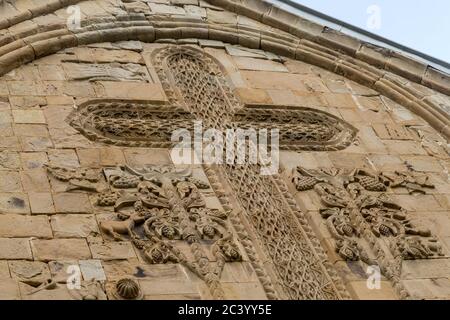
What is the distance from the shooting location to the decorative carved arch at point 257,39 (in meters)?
11.0

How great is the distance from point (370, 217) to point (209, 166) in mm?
1470

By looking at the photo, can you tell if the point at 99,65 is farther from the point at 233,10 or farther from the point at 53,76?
the point at 233,10

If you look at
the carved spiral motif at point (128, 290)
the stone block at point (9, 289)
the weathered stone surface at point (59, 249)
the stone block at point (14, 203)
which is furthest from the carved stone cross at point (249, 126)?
the stone block at point (9, 289)

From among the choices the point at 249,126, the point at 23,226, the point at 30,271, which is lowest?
the point at 30,271

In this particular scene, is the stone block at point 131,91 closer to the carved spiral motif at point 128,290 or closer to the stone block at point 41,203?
the stone block at point 41,203

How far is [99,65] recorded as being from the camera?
35.7ft

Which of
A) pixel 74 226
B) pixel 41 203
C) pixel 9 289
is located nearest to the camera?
Answer: pixel 9 289

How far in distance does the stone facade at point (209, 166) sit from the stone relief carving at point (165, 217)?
0.6 inches

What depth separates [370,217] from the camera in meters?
9.90

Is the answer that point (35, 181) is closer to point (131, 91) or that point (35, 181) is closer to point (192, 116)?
point (131, 91)

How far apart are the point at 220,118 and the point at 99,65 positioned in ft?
4.17

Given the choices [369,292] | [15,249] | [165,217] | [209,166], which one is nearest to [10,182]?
[15,249]
